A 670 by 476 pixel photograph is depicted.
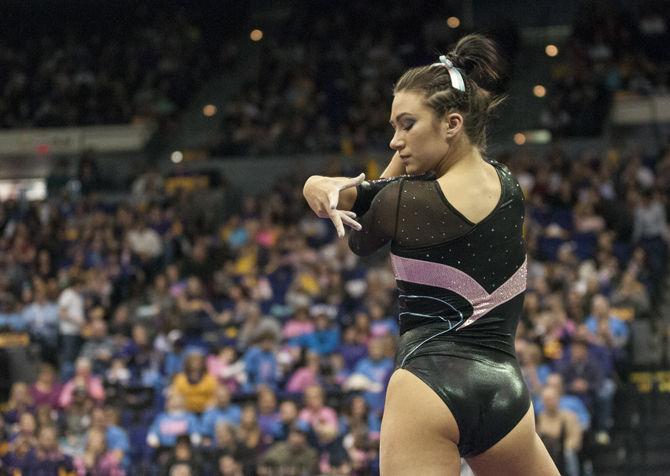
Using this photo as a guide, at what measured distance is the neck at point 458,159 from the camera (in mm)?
3451

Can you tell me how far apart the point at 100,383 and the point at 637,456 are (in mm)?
5021

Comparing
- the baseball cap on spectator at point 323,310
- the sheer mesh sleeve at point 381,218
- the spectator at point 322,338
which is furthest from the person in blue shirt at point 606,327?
the sheer mesh sleeve at point 381,218

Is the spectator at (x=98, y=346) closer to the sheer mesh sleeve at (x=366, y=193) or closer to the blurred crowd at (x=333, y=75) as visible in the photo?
the blurred crowd at (x=333, y=75)

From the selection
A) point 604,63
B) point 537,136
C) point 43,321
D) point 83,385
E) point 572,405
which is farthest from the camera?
point 604,63

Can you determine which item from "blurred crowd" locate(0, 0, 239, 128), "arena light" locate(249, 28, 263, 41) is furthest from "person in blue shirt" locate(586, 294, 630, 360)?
"arena light" locate(249, 28, 263, 41)

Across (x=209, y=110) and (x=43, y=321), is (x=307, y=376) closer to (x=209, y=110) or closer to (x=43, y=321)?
(x=43, y=321)

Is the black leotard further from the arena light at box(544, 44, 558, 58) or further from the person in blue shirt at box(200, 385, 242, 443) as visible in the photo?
the arena light at box(544, 44, 558, 58)

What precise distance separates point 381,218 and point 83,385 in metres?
7.63

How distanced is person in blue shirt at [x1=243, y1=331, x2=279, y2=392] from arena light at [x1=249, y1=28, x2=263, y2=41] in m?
10.6

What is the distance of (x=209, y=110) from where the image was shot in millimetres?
18734

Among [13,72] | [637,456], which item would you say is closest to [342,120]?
[13,72]

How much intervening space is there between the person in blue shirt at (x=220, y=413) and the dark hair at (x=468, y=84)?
6.17 metres

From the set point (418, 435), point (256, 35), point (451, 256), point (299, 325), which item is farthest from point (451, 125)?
point (256, 35)

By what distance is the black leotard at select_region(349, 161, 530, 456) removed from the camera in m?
3.33
